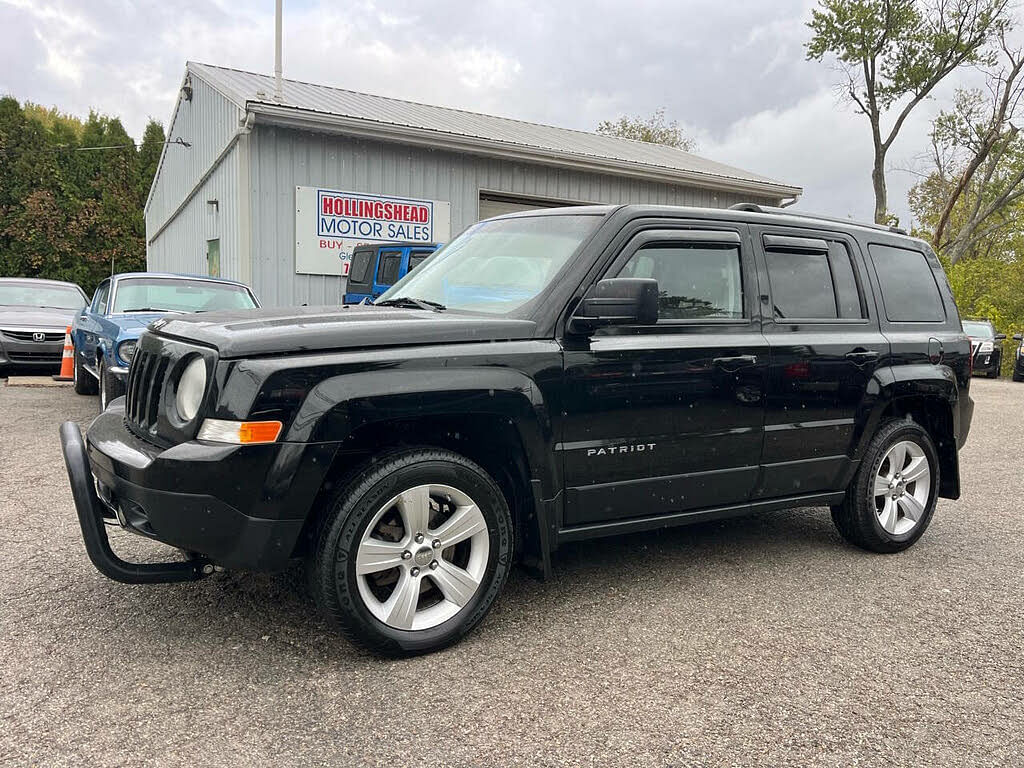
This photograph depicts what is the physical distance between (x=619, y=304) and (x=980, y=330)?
21.1 m

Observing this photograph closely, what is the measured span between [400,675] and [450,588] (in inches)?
15.0

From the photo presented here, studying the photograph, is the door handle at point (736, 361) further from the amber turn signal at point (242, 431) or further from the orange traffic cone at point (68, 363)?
the orange traffic cone at point (68, 363)

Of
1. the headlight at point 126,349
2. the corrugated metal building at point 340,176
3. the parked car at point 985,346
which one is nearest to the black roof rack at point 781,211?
the headlight at point 126,349

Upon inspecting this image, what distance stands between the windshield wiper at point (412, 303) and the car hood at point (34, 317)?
9.27 metres

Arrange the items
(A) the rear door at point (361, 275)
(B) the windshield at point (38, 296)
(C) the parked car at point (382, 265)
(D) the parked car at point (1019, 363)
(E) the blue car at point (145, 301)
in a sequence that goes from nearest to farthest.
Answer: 1. (E) the blue car at point (145, 301)
2. (C) the parked car at point (382, 265)
3. (A) the rear door at point (361, 275)
4. (B) the windshield at point (38, 296)
5. (D) the parked car at point (1019, 363)

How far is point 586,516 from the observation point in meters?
3.55

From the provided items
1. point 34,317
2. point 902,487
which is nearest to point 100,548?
point 902,487

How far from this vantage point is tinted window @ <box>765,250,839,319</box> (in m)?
4.14

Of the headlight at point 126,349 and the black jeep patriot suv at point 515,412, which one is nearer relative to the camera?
the black jeep patriot suv at point 515,412

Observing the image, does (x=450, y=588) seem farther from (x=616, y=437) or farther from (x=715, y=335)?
(x=715, y=335)

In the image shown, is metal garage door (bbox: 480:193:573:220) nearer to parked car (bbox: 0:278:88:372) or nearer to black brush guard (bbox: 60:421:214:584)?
parked car (bbox: 0:278:88:372)

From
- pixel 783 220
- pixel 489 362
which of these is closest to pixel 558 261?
pixel 489 362

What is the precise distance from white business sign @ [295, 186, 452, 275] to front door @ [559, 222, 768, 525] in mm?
9628

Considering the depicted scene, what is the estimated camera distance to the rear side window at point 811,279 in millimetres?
4152
